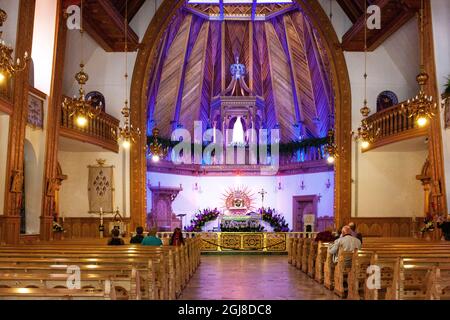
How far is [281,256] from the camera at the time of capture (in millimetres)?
20844

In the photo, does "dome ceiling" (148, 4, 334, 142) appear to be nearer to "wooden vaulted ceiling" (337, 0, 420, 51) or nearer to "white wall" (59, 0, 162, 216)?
"white wall" (59, 0, 162, 216)

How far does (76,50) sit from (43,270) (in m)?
14.9

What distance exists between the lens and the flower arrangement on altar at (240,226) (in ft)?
74.0

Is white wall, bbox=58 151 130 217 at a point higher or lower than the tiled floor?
higher

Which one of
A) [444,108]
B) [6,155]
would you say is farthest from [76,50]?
[444,108]

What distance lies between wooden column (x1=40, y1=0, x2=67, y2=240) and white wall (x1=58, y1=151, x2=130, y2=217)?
16.7 feet

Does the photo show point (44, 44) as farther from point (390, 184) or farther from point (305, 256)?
point (390, 184)

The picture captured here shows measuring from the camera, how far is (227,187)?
28.3 metres

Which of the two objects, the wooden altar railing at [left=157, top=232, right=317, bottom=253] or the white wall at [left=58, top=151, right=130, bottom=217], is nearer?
the wooden altar railing at [left=157, top=232, right=317, bottom=253]

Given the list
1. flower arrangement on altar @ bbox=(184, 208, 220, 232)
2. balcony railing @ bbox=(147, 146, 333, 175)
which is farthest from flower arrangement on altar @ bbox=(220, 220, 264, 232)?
balcony railing @ bbox=(147, 146, 333, 175)

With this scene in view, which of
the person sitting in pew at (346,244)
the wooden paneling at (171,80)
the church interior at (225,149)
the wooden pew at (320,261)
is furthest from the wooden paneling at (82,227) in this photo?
the person sitting in pew at (346,244)

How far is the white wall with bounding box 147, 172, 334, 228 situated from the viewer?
88.4 ft

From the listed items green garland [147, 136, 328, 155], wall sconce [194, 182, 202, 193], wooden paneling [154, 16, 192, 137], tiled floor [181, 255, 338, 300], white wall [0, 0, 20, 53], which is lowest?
tiled floor [181, 255, 338, 300]

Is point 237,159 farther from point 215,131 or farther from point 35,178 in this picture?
point 35,178
